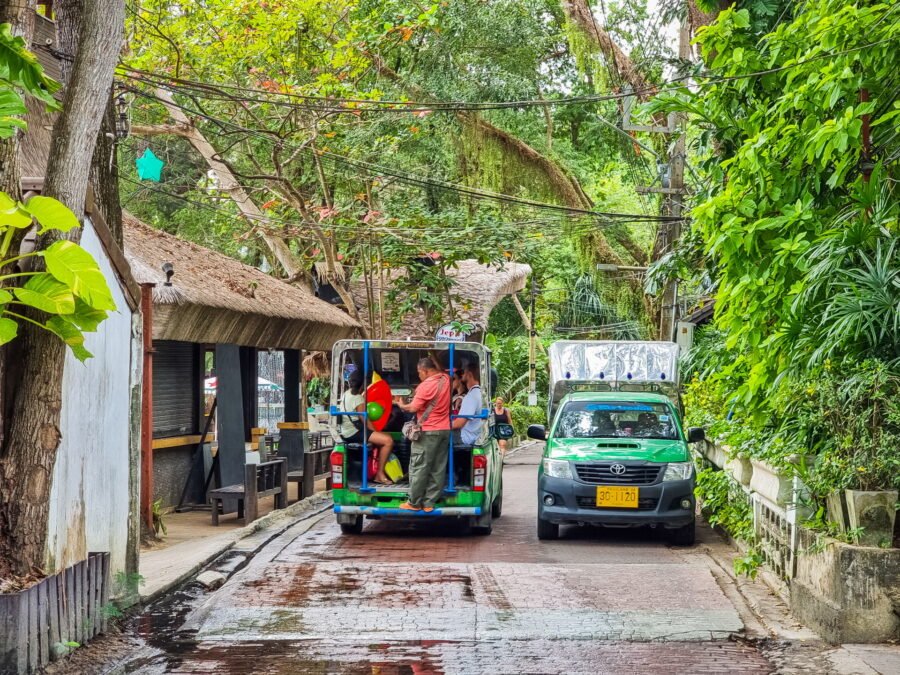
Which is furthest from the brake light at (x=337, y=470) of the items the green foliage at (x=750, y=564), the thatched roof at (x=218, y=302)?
the green foliage at (x=750, y=564)

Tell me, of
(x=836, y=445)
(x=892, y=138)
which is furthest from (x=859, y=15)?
(x=836, y=445)

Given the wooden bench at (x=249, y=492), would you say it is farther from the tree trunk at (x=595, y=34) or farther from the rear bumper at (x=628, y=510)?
the tree trunk at (x=595, y=34)

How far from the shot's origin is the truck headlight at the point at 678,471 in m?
12.7

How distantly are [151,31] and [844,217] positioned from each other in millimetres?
14646

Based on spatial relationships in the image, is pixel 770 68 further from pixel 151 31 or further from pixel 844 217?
pixel 151 31

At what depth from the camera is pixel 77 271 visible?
6.27 metres

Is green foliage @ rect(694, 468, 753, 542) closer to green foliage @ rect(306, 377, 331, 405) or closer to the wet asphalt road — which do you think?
the wet asphalt road

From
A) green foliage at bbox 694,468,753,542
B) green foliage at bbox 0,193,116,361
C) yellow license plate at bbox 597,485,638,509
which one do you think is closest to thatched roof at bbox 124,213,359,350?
yellow license plate at bbox 597,485,638,509

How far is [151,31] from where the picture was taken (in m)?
20.0

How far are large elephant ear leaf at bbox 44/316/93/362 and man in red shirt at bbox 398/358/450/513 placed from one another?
6515 mm

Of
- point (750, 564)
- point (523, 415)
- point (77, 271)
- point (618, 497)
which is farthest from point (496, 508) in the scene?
point (523, 415)

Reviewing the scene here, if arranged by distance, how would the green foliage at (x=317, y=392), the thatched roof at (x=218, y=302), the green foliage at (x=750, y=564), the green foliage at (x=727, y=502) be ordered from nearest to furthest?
1. the green foliage at (x=750, y=564)
2. the green foliage at (x=727, y=502)
3. the thatched roof at (x=218, y=302)
4. the green foliage at (x=317, y=392)

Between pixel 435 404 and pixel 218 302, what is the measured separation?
12.6 ft

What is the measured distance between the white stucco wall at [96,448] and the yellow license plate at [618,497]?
5.78 m
